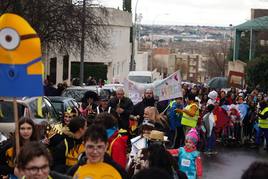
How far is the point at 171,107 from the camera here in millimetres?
17531

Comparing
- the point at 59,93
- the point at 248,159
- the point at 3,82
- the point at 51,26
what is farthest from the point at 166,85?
the point at 3,82

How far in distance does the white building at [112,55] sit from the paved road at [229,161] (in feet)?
74.4

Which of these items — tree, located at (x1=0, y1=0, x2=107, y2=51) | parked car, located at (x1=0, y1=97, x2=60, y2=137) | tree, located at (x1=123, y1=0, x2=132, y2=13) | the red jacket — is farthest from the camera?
tree, located at (x1=123, y1=0, x2=132, y2=13)

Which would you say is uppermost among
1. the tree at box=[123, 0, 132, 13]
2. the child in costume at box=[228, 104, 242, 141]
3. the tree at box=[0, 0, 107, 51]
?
the tree at box=[123, 0, 132, 13]

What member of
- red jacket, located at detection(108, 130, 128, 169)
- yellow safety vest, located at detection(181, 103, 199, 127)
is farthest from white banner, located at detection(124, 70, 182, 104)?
red jacket, located at detection(108, 130, 128, 169)

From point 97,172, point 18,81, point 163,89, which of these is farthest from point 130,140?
point 163,89

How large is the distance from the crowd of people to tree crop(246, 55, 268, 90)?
15.1 m

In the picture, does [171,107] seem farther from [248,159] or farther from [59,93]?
[59,93]

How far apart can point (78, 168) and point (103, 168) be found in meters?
0.34

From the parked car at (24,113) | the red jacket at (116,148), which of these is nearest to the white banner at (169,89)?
the parked car at (24,113)

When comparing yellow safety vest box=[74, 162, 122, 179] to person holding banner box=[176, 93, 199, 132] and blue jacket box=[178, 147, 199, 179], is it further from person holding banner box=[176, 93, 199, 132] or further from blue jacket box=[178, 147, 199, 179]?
person holding banner box=[176, 93, 199, 132]

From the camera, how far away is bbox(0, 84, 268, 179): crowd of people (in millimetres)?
5674

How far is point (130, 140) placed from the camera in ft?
33.8

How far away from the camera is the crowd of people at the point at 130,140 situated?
223 inches
